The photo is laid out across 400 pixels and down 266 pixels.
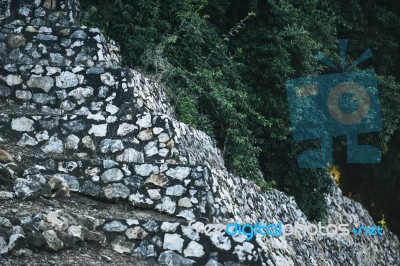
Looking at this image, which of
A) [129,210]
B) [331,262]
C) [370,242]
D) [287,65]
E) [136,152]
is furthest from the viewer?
[370,242]

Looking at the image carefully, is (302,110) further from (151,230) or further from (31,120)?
(151,230)

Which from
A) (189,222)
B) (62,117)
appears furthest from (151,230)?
(62,117)

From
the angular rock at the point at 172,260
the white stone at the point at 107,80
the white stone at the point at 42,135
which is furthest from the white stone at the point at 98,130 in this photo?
the angular rock at the point at 172,260

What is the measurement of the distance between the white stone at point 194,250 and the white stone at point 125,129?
2360 millimetres

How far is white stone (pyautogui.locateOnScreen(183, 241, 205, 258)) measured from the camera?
256 inches

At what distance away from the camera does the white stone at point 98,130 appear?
8422mm

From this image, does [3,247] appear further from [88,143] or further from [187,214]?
[88,143]

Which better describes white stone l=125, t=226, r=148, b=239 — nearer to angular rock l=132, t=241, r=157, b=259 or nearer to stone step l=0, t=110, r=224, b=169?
angular rock l=132, t=241, r=157, b=259

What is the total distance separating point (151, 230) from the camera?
259 inches

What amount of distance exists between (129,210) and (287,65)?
669 cm

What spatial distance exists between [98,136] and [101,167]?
0.90 m

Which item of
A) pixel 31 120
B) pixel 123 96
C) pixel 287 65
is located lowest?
pixel 31 120

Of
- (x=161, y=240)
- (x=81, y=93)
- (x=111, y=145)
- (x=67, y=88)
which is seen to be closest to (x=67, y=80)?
(x=67, y=88)

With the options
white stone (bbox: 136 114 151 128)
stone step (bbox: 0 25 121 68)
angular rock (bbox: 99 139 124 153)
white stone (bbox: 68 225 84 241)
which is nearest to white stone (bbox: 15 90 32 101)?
stone step (bbox: 0 25 121 68)
